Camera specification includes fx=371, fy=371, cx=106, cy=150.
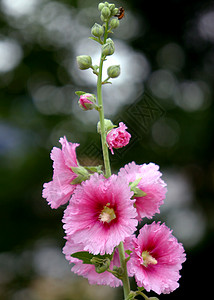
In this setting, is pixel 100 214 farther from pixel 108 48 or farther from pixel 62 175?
pixel 108 48

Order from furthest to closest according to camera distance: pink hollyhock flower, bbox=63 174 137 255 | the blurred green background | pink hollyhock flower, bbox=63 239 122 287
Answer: the blurred green background
pink hollyhock flower, bbox=63 239 122 287
pink hollyhock flower, bbox=63 174 137 255

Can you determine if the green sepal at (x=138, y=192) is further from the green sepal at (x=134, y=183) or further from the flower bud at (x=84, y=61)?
the flower bud at (x=84, y=61)

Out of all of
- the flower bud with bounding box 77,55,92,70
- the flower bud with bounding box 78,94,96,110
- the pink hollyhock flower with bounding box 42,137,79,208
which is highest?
the flower bud with bounding box 77,55,92,70

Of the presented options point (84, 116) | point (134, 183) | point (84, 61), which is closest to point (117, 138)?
point (134, 183)

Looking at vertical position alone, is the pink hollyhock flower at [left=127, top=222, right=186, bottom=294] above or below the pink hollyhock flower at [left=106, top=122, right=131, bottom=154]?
below

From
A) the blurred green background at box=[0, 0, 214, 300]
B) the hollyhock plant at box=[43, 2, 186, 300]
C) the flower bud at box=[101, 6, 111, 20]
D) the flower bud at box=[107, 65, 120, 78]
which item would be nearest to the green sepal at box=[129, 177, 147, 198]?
the hollyhock plant at box=[43, 2, 186, 300]

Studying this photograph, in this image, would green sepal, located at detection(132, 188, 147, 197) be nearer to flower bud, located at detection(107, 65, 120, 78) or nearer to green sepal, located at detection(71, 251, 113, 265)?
green sepal, located at detection(71, 251, 113, 265)

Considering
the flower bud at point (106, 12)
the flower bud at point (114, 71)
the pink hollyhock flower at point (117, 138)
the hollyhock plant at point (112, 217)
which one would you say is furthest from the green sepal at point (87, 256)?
the flower bud at point (106, 12)
